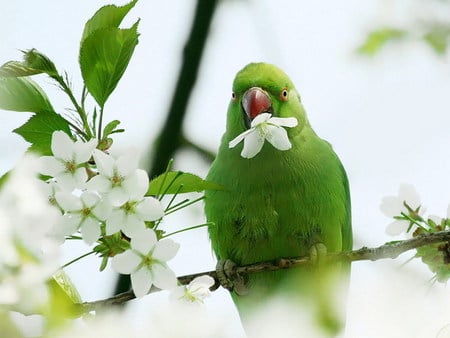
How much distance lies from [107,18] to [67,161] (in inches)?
15.1

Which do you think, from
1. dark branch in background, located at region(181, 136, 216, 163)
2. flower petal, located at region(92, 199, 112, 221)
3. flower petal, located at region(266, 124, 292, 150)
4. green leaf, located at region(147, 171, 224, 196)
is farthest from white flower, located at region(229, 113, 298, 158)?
dark branch in background, located at region(181, 136, 216, 163)

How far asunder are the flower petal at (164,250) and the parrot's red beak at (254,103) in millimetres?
1556

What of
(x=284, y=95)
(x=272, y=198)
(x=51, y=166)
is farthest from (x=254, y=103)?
(x=51, y=166)

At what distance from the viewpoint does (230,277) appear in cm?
286

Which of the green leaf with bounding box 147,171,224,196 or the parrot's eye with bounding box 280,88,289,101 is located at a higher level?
the parrot's eye with bounding box 280,88,289,101

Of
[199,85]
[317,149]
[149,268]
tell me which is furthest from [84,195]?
[317,149]

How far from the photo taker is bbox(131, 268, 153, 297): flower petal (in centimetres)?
158

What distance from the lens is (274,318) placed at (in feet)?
3.20

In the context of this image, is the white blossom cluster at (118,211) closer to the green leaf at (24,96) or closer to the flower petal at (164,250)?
the flower petal at (164,250)

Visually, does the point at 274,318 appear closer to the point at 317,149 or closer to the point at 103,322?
the point at 103,322

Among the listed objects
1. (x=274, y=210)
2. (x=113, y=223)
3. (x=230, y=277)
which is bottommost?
(x=230, y=277)

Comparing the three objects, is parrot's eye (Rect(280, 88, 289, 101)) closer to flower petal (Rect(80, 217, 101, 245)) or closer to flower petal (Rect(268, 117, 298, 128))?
flower petal (Rect(268, 117, 298, 128))

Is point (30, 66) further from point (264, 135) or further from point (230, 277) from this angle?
point (230, 277)

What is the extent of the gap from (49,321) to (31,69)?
109cm
